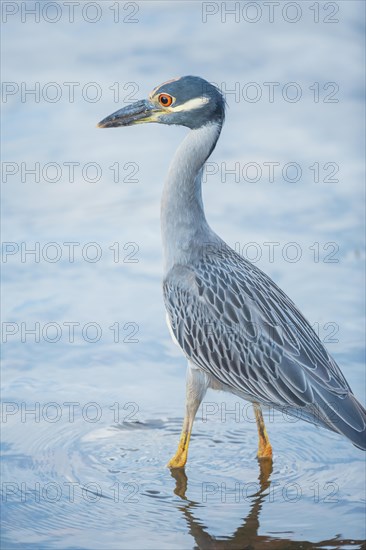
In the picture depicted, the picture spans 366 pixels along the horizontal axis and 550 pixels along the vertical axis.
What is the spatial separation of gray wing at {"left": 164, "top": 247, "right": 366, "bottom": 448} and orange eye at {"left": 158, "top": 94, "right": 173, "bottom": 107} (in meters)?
1.12

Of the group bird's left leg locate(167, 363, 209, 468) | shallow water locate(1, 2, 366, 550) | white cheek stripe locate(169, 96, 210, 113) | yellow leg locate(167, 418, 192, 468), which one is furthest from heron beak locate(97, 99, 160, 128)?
yellow leg locate(167, 418, 192, 468)

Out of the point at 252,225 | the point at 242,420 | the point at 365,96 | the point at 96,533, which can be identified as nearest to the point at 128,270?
the point at 252,225

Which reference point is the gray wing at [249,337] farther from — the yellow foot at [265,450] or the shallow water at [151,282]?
the shallow water at [151,282]

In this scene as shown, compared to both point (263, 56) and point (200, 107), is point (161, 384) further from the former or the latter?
point (263, 56)

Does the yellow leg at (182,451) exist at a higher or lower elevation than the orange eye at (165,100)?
lower

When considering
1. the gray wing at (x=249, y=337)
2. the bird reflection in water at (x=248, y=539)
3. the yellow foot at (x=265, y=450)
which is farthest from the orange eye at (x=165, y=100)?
the bird reflection in water at (x=248, y=539)

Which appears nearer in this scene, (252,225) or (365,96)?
(252,225)

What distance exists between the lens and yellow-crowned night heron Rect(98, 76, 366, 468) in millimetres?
7695

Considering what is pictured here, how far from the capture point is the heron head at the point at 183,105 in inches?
321

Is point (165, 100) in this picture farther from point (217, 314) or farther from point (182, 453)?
point (182, 453)

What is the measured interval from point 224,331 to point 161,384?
49.4 inches

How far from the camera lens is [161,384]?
29.7 ft

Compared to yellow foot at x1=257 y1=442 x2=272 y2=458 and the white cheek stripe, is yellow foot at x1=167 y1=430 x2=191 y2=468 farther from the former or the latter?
the white cheek stripe

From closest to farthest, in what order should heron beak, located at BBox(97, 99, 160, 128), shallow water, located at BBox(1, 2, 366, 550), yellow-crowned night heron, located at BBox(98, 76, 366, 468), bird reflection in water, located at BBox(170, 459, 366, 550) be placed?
bird reflection in water, located at BBox(170, 459, 366, 550), shallow water, located at BBox(1, 2, 366, 550), yellow-crowned night heron, located at BBox(98, 76, 366, 468), heron beak, located at BBox(97, 99, 160, 128)
